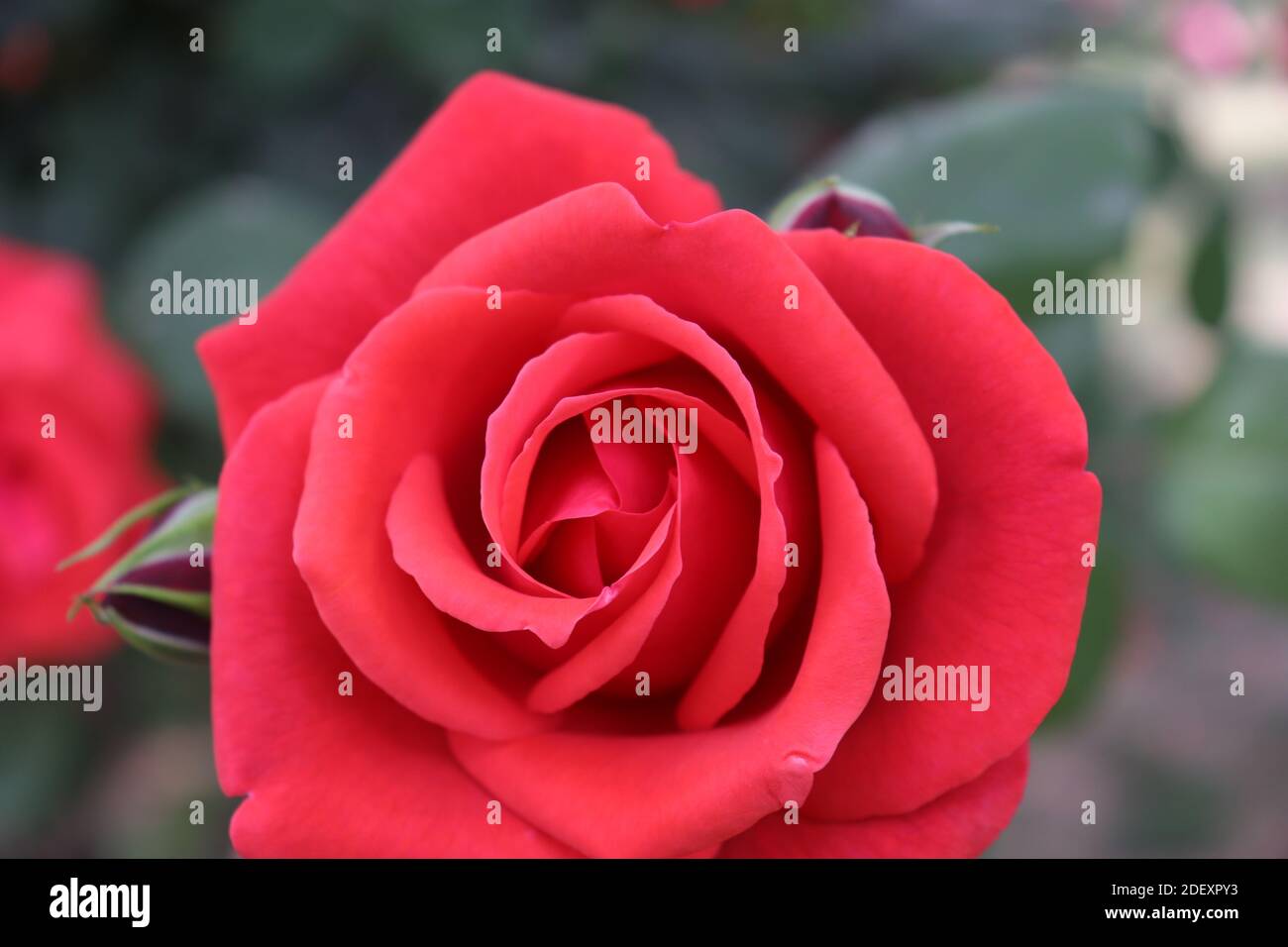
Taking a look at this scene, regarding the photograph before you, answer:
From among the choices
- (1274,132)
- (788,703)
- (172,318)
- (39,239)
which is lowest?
(788,703)

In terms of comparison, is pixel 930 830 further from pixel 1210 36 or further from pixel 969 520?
pixel 1210 36

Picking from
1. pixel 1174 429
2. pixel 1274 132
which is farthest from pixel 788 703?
pixel 1274 132

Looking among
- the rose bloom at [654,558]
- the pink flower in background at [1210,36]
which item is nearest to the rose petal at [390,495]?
the rose bloom at [654,558]

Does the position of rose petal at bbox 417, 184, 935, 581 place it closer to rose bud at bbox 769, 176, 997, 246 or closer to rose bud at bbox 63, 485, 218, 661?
rose bud at bbox 769, 176, 997, 246

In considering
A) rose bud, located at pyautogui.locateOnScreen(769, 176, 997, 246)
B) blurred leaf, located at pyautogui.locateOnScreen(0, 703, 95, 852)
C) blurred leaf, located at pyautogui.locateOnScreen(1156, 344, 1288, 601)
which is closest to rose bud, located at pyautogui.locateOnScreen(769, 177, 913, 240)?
rose bud, located at pyautogui.locateOnScreen(769, 176, 997, 246)

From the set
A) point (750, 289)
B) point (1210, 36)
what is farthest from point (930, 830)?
point (1210, 36)
